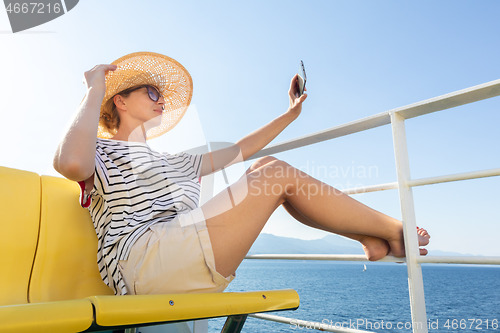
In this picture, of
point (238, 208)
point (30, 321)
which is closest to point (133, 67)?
point (238, 208)

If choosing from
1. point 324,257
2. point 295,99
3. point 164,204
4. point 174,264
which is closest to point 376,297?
point 324,257

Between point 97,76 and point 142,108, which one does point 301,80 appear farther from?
point 97,76

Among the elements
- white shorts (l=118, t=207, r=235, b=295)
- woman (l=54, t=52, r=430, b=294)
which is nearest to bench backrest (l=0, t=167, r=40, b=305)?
woman (l=54, t=52, r=430, b=294)

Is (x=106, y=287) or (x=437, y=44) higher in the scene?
(x=437, y=44)

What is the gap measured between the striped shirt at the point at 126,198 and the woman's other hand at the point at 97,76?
8.4 inches

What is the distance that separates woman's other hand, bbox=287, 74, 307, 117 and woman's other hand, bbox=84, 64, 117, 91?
0.73 meters

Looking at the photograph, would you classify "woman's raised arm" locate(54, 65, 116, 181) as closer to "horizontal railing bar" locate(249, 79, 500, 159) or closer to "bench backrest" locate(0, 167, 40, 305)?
"bench backrest" locate(0, 167, 40, 305)

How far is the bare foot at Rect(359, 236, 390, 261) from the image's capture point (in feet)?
3.90

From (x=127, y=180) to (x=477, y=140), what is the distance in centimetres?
7280

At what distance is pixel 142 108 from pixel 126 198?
495mm

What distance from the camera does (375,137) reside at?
188 ft

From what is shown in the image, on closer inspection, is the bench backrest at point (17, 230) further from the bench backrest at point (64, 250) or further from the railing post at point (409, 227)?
the railing post at point (409, 227)

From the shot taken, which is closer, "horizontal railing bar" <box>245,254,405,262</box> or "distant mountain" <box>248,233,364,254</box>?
"horizontal railing bar" <box>245,254,405,262</box>

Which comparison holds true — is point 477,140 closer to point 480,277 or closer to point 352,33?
point 480,277
